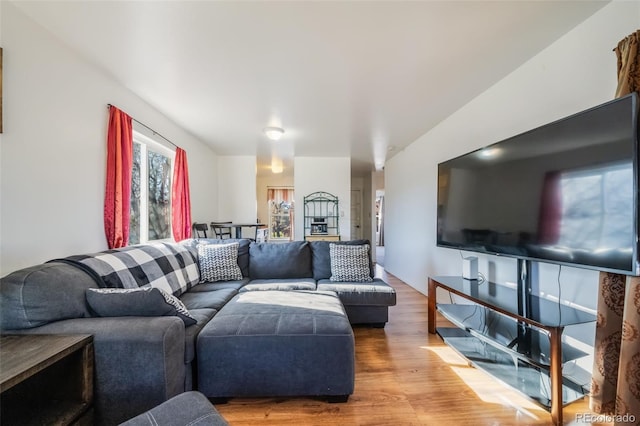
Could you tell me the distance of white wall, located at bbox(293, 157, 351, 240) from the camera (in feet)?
17.6

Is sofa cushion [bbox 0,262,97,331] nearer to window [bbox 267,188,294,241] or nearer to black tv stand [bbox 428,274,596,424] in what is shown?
black tv stand [bbox 428,274,596,424]

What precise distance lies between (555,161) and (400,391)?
1704 millimetres

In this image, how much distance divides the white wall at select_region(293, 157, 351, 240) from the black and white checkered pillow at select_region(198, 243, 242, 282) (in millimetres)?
2595

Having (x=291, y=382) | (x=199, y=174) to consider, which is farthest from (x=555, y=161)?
(x=199, y=174)

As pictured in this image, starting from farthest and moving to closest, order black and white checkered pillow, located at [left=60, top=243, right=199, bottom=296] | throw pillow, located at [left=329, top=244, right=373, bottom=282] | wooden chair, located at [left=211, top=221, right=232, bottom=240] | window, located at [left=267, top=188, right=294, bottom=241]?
window, located at [left=267, top=188, right=294, bottom=241], wooden chair, located at [left=211, top=221, right=232, bottom=240], throw pillow, located at [left=329, top=244, right=373, bottom=282], black and white checkered pillow, located at [left=60, top=243, right=199, bottom=296]

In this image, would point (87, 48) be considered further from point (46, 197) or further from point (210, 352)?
point (210, 352)

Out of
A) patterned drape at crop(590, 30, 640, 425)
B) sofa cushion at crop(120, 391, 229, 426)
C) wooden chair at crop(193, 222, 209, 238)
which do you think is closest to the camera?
sofa cushion at crop(120, 391, 229, 426)

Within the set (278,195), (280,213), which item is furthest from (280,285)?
(278,195)

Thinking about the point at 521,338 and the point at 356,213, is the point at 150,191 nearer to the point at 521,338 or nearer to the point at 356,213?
the point at 521,338

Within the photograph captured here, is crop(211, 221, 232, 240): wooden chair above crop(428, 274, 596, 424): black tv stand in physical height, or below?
above

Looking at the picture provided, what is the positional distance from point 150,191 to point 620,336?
3990mm

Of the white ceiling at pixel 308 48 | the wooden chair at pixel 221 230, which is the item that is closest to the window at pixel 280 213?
the wooden chair at pixel 221 230

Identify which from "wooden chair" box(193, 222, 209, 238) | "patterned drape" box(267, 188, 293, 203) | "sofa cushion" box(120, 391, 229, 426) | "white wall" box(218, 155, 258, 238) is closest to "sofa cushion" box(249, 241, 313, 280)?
"wooden chair" box(193, 222, 209, 238)

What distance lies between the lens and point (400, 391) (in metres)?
1.71
